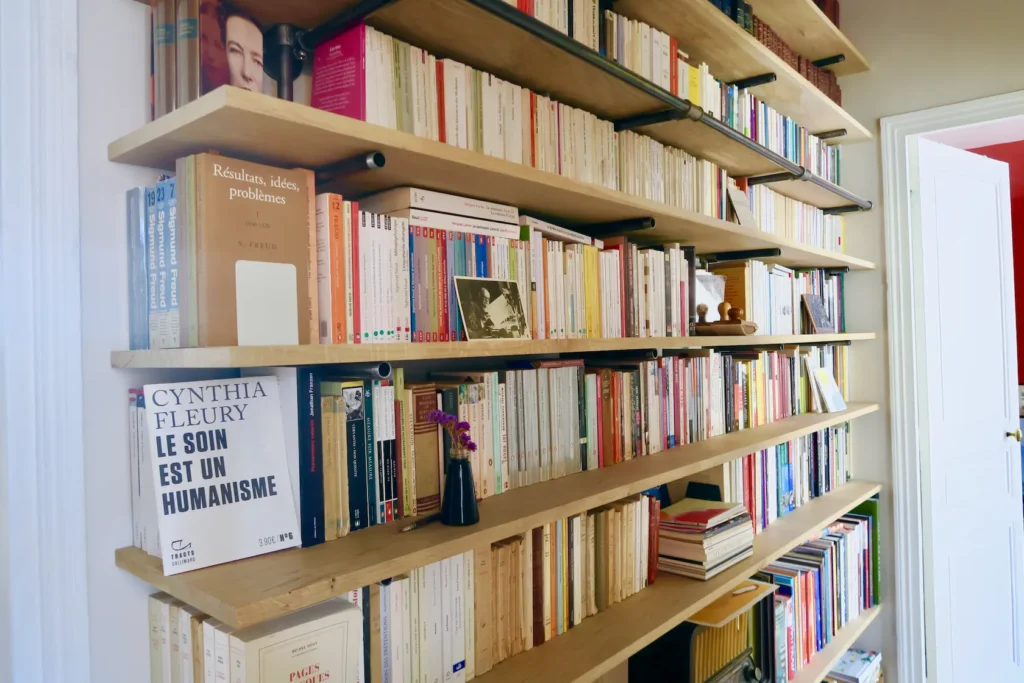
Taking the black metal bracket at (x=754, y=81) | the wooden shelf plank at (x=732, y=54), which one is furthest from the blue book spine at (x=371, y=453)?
the black metal bracket at (x=754, y=81)

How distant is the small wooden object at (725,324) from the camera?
192cm

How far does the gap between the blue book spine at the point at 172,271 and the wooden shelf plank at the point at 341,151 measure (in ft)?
0.23

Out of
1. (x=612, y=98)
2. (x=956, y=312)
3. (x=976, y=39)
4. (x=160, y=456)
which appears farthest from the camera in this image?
(x=956, y=312)

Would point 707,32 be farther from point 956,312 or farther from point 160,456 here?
point 956,312

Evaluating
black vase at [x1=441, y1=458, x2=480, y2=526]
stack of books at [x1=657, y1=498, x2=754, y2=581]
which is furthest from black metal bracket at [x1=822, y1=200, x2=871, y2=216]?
black vase at [x1=441, y1=458, x2=480, y2=526]

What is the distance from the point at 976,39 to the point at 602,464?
2365 millimetres

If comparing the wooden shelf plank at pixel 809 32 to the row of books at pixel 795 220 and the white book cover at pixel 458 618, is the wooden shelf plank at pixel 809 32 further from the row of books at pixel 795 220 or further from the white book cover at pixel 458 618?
the white book cover at pixel 458 618

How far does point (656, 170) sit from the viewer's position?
1.71 m

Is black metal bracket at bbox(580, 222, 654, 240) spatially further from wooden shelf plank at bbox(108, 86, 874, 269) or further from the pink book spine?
the pink book spine

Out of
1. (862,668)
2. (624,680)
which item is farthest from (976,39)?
(624,680)

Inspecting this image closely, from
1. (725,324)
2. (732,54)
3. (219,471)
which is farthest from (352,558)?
(732,54)

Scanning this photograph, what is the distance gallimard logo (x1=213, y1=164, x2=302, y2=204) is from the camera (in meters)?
0.84

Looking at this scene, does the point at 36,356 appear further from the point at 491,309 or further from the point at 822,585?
the point at 822,585

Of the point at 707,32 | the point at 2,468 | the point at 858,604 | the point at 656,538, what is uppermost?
the point at 707,32
